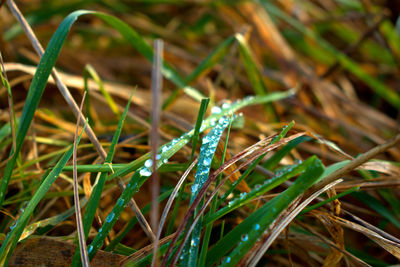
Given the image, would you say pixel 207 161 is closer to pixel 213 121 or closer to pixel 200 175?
pixel 200 175

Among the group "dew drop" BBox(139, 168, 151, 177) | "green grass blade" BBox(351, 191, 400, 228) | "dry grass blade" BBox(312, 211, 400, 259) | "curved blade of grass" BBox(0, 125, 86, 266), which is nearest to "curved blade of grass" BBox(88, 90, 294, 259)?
"dew drop" BBox(139, 168, 151, 177)

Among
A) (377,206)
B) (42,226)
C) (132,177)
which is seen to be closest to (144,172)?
(132,177)

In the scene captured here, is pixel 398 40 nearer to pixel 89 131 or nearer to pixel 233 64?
pixel 233 64

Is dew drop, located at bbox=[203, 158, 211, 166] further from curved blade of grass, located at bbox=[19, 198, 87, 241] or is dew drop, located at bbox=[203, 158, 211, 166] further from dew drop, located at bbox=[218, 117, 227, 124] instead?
curved blade of grass, located at bbox=[19, 198, 87, 241]

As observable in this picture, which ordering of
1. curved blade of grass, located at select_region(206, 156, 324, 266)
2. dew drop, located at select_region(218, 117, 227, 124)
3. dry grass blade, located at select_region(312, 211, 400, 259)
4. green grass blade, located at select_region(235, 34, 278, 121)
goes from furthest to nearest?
1. green grass blade, located at select_region(235, 34, 278, 121)
2. dew drop, located at select_region(218, 117, 227, 124)
3. dry grass blade, located at select_region(312, 211, 400, 259)
4. curved blade of grass, located at select_region(206, 156, 324, 266)

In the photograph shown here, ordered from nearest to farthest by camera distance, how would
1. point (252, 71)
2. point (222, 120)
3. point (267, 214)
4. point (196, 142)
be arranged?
point (267, 214) → point (196, 142) → point (222, 120) → point (252, 71)

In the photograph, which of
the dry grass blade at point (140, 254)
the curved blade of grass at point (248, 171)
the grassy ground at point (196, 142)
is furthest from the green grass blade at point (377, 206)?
the dry grass blade at point (140, 254)

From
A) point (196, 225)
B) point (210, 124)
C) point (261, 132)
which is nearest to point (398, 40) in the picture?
point (261, 132)

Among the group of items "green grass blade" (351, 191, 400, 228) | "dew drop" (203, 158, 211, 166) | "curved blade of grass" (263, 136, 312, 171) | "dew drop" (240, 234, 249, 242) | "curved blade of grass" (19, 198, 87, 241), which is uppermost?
"curved blade of grass" (263, 136, 312, 171)
